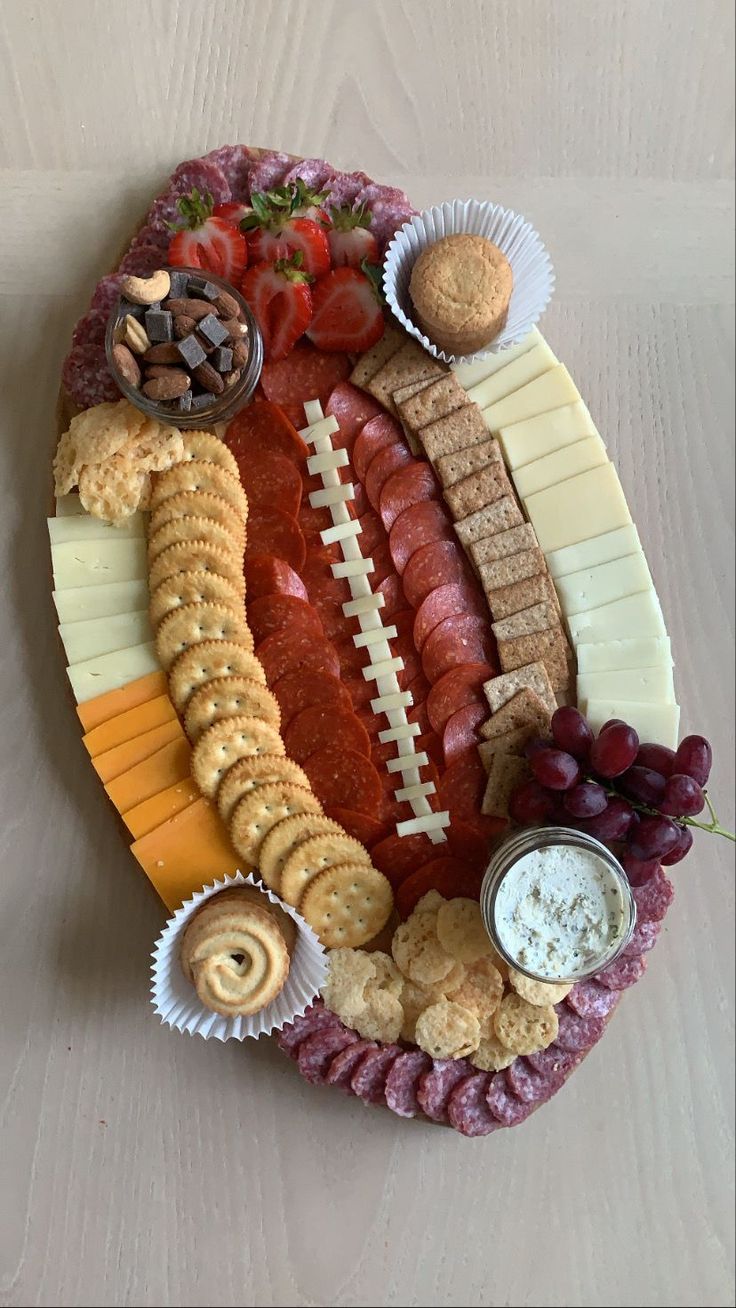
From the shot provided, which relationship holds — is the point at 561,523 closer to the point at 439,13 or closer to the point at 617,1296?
the point at 439,13

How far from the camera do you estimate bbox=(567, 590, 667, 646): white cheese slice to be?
149 centimetres

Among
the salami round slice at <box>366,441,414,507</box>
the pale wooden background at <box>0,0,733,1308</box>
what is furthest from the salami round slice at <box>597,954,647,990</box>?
the salami round slice at <box>366,441,414,507</box>

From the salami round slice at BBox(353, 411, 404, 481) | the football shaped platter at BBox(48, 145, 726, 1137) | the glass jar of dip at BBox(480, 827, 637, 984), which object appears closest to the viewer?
the glass jar of dip at BBox(480, 827, 637, 984)

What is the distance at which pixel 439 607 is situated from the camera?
59.0 inches

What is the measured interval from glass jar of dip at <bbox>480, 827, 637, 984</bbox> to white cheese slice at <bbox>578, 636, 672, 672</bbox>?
1.01ft

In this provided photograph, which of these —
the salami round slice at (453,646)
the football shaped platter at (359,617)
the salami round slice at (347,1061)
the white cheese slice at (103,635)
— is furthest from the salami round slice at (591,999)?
the white cheese slice at (103,635)

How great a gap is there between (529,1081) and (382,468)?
1.04 m

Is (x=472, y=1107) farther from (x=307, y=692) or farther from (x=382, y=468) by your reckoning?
(x=382, y=468)

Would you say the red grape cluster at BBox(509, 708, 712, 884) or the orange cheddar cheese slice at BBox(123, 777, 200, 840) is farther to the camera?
the orange cheddar cheese slice at BBox(123, 777, 200, 840)

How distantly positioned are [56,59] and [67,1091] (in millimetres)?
1865

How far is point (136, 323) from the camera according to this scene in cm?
134

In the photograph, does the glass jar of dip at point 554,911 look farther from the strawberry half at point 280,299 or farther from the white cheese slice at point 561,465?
the strawberry half at point 280,299

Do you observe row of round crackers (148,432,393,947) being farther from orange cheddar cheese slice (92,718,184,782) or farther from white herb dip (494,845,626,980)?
white herb dip (494,845,626,980)

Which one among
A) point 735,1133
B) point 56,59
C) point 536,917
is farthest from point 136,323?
point 735,1133
